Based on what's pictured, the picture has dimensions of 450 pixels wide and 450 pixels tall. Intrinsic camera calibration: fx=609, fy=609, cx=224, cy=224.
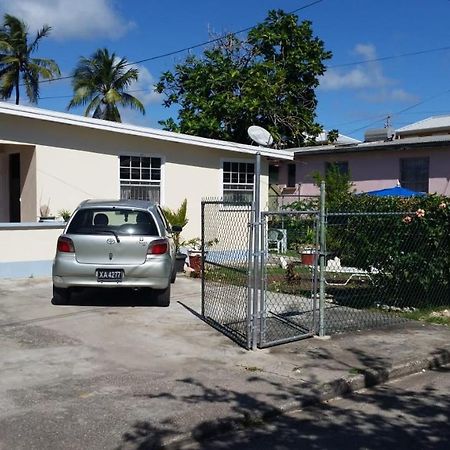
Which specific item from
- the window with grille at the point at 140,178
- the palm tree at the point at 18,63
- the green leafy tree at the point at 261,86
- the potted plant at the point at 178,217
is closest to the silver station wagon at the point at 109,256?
the potted plant at the point at 178,217

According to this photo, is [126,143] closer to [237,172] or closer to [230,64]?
[237,172]

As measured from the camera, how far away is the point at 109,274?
28.9ft

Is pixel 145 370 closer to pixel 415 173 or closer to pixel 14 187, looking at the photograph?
pixel 14 187

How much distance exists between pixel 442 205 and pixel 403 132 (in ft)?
94.2

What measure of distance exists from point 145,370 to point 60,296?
3561mm

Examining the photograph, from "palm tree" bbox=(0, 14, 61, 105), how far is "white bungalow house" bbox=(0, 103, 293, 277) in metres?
21.2

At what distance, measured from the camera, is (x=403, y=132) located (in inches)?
1433

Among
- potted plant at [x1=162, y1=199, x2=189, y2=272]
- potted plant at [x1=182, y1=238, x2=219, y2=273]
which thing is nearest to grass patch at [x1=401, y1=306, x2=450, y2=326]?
potted plant at [x1=182, y1=238, x2=219, y2=273]

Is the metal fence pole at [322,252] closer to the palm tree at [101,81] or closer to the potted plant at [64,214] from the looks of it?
the potted plant at [64,214]

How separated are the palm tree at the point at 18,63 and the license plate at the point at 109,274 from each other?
27059 millimetres

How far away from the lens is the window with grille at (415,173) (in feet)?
63.4

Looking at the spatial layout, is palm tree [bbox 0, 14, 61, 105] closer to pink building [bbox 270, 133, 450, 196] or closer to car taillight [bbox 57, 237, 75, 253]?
pink building [bbox 270, 133, 450, 196]

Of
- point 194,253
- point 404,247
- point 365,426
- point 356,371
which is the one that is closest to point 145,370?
point 356,371

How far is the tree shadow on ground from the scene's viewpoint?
15.2ft
